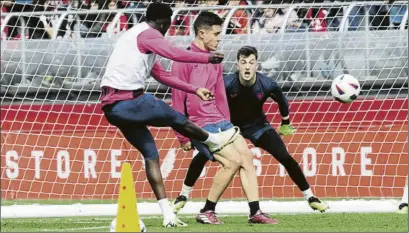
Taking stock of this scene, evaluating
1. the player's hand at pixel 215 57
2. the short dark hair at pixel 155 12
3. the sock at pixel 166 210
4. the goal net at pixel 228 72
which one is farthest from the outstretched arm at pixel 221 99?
the goal net at pixel 228 72

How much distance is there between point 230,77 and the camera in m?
11.4

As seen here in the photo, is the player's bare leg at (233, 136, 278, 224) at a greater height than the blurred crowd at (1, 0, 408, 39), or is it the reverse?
the blurred crowd at (1, 0, 408, 39)

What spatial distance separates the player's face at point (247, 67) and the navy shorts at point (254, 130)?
19.7 inches

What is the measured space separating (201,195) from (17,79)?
327 centimetres

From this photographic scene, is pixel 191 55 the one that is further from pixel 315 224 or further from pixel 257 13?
pixel 257 13

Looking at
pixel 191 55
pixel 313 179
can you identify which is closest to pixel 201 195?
pixel 313 179

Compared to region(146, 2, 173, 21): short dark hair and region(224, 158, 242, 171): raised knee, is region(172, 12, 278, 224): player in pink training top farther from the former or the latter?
region(146, 2, 173, 21): short dark hair

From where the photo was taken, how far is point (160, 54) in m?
9.20

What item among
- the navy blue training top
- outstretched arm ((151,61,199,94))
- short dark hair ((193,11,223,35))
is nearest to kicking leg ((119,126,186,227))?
outstretched arm ((151,61,199,94))

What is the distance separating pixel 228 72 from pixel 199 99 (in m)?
5.43

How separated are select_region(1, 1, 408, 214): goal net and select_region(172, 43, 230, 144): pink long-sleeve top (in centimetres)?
436

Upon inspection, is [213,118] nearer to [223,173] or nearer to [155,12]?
[223,173]

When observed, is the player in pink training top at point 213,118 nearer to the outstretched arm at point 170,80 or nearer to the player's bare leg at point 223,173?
the player's bare leg at point 223,173

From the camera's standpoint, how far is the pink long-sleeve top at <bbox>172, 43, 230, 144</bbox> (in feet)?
34.6
